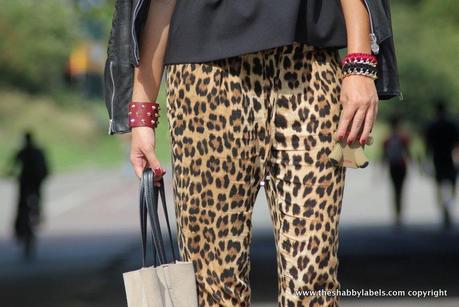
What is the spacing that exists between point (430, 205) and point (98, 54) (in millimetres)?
33289

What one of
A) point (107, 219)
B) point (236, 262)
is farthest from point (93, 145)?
point (236, 262)

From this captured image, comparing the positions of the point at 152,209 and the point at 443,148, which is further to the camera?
the point at 443,148

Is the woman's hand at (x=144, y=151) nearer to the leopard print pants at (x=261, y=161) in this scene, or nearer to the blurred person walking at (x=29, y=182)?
the leopard print pants at (x=261, y=161)

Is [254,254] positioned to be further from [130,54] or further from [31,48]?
[31,48]

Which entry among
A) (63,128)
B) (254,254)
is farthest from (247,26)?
(63,128)

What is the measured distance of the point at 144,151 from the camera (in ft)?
9.41

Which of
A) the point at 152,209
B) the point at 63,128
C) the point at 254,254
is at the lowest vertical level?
the point at 254,254

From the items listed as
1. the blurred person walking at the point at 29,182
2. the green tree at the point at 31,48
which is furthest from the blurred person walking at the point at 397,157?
the green tree at the point at 31,48

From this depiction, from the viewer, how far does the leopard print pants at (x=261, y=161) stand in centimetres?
272

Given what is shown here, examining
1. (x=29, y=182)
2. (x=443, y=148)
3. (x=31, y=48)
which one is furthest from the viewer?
(x=31, y=48)

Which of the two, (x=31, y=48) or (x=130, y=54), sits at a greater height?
(x=31, y=48)

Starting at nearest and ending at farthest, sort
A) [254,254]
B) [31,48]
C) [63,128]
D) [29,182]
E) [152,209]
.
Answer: [152,209] < [254,254] < [29,182] < [31,48] < [63,128]

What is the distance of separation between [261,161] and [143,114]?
1.02 ft

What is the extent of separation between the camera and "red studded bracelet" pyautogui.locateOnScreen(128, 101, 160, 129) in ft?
9.46
